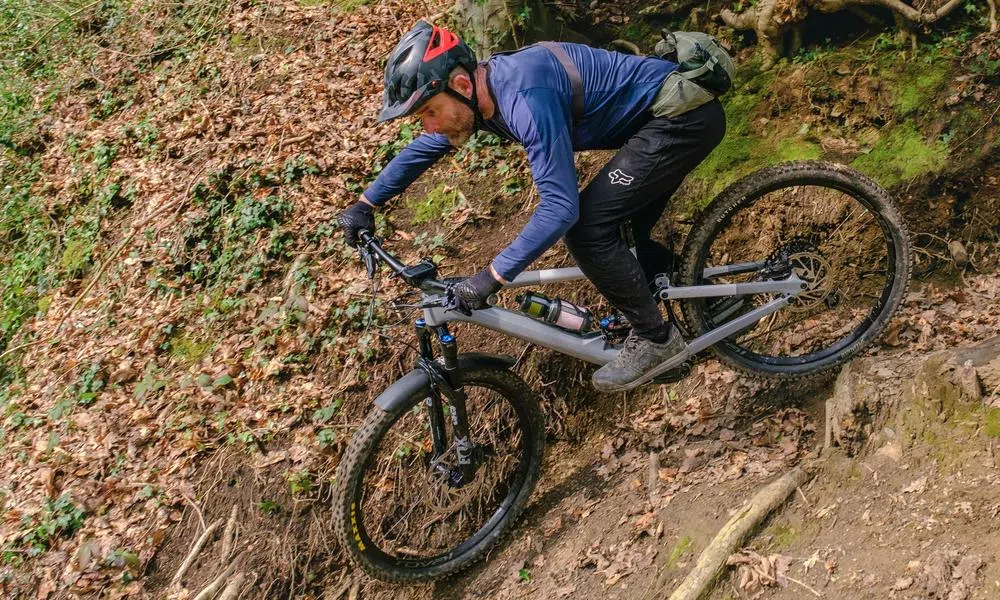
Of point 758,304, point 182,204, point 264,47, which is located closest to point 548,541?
point 758,304

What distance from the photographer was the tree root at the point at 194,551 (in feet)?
14.0

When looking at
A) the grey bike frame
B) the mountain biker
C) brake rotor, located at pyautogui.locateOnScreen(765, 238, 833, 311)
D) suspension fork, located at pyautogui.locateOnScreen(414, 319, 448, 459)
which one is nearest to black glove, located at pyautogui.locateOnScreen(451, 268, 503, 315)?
the mountain biker

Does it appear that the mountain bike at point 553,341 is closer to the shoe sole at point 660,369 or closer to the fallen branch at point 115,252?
the shoe sole at point 660,369

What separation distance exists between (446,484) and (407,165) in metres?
2.07

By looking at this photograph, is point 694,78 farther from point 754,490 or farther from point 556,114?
point 754,490

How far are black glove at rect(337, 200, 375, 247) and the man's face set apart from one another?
2.39 feet

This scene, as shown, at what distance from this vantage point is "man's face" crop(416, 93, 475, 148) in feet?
10.2

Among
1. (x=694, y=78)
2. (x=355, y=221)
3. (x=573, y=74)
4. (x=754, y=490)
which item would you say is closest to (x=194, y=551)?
(x=355, y=221)

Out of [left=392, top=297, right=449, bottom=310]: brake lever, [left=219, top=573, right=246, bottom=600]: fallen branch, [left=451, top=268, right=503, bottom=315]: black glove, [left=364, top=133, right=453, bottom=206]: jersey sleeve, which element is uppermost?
→ [left=364, top=133, right=453, bottom=206]: jersey sleeve

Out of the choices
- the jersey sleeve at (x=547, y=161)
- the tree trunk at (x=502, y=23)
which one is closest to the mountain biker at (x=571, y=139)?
the jersey sleeve at (x=547, y=161)

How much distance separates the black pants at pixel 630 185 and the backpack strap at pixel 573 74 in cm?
34

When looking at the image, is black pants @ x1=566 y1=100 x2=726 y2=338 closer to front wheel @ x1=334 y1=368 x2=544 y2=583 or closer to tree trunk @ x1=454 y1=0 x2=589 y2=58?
front wheel @ x1=334 y1=368 x2=544 y2=583

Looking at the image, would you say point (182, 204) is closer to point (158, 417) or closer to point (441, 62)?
point (158, 417)

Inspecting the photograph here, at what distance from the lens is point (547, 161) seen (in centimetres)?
293
